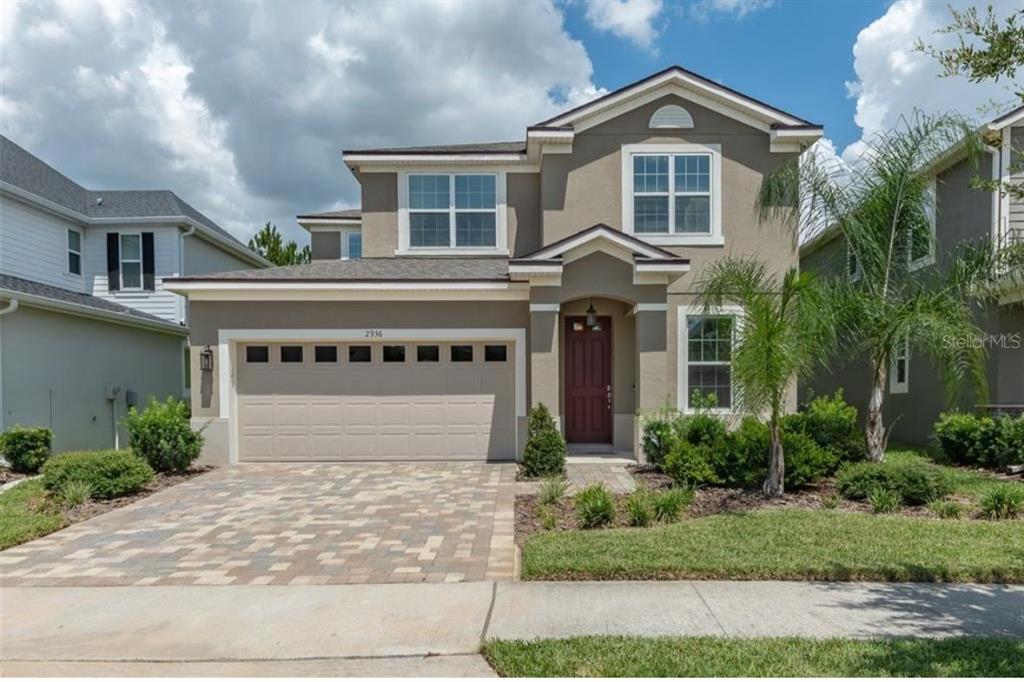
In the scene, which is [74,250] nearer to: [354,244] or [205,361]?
[354,244]

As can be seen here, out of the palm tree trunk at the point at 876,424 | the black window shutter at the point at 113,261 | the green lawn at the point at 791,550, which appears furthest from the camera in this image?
the black window shutter at the point at 113,261

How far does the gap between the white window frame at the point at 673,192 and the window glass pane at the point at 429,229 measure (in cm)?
412

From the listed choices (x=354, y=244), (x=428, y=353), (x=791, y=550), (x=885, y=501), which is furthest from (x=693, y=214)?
(x=354, y=244)

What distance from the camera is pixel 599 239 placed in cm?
1106

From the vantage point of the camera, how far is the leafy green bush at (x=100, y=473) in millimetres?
8625

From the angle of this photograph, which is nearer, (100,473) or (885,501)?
(885,501)

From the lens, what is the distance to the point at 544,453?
9.94 meters

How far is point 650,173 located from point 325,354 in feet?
24.8

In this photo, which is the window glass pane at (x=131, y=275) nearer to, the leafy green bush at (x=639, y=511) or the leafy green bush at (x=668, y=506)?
the leafy green bush at (x=639, y=511)

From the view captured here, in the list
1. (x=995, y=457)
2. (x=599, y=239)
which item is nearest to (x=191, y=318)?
(x=599, y=239)

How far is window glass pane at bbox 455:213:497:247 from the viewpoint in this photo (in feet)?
45.0

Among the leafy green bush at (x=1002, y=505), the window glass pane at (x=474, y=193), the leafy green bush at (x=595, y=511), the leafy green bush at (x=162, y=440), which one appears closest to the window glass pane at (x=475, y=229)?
the window glass pane at (x=474, y=193)

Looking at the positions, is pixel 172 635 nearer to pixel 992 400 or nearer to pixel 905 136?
pixel 905 136

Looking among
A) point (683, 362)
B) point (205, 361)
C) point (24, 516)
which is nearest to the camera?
point (24, 516)
